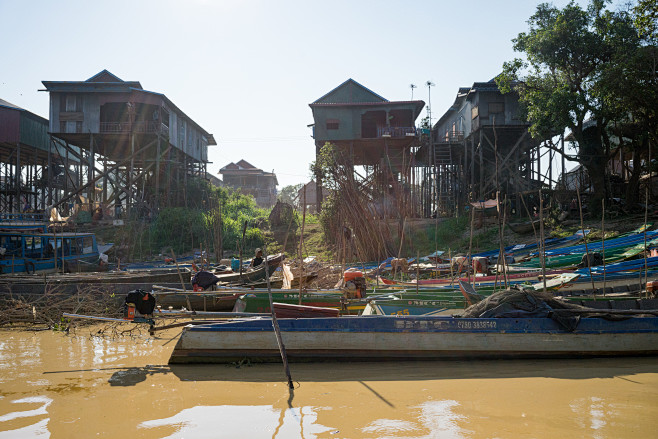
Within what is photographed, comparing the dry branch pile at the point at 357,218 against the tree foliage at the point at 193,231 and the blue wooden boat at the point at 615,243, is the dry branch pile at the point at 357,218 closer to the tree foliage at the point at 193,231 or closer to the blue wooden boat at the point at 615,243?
the blue wooden boat at the point at 615,243

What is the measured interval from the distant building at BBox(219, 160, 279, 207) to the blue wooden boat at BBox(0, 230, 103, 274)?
29.0 m

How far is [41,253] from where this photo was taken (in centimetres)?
1416

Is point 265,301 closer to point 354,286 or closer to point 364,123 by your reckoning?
point 354,286

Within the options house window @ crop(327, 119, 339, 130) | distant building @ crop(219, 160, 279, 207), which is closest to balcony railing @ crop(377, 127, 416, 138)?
house window @ crop(327, 119, 339, 130)

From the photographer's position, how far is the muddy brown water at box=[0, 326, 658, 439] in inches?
165

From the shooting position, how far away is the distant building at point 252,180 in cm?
4506

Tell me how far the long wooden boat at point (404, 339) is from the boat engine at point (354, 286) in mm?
2153

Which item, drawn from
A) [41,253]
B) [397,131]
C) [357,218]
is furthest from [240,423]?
[397,131]

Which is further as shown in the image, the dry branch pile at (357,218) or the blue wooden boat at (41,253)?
the dry branch pile at (357,218)

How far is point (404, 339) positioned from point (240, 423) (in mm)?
2811

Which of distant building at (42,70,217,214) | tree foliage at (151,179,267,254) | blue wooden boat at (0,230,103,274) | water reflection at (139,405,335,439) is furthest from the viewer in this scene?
distant building at (42,70,217,214)

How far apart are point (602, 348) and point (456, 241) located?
43.8 ft

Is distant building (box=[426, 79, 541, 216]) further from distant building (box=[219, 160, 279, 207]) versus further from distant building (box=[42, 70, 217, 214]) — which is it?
distant building (box=[219, 160, 279, 207])

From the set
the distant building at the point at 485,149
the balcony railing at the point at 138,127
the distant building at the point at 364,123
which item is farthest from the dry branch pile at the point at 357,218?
the balcony railing at the point at 138,127
